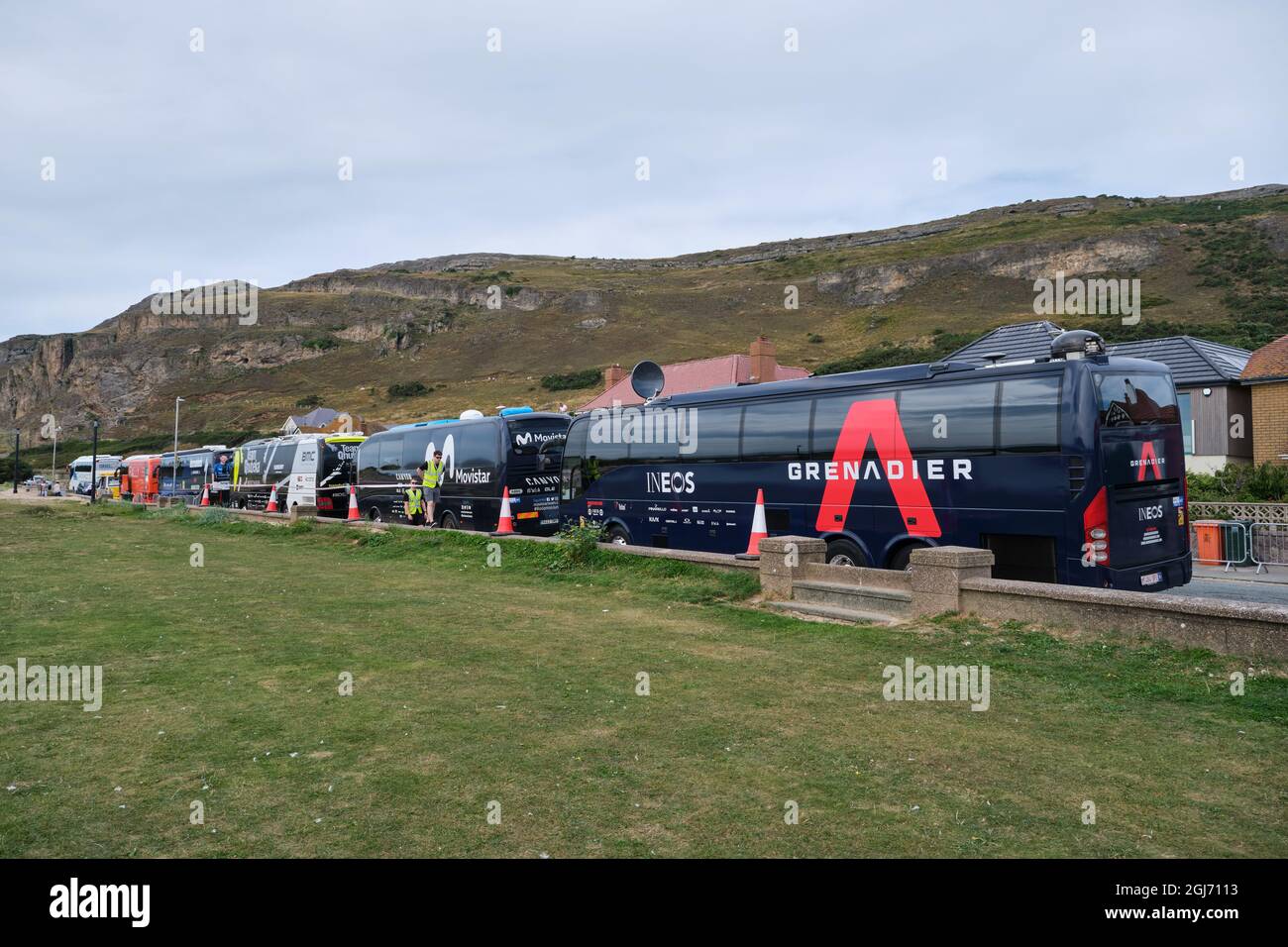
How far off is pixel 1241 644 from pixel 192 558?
17586 millimetres

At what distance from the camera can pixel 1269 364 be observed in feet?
87.4

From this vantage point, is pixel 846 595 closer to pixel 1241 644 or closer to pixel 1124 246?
pixel 1241 644

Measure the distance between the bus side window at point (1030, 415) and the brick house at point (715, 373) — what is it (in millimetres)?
26222

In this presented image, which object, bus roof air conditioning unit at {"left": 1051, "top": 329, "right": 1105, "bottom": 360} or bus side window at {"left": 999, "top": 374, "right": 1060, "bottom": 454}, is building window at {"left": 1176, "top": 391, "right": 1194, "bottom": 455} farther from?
bus side window at {"left": 999, "top": 374, "right": 1060, "bottom": 454}

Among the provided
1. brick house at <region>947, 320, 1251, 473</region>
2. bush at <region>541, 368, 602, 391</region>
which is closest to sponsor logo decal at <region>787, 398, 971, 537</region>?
brick house at <region>947, 320, 1251, 473</region>

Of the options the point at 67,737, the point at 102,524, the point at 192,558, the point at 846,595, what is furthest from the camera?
the point at 102,524

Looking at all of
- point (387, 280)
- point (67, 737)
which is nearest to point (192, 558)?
point (67, 737)

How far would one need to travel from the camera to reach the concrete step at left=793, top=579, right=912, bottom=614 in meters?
9.94

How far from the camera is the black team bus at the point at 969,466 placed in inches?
409

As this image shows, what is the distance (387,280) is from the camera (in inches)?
6914

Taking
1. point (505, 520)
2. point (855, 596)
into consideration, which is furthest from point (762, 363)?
point (855, 596)

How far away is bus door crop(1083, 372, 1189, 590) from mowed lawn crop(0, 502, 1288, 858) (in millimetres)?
2718

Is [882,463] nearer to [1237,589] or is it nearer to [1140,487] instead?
[1140,487]
